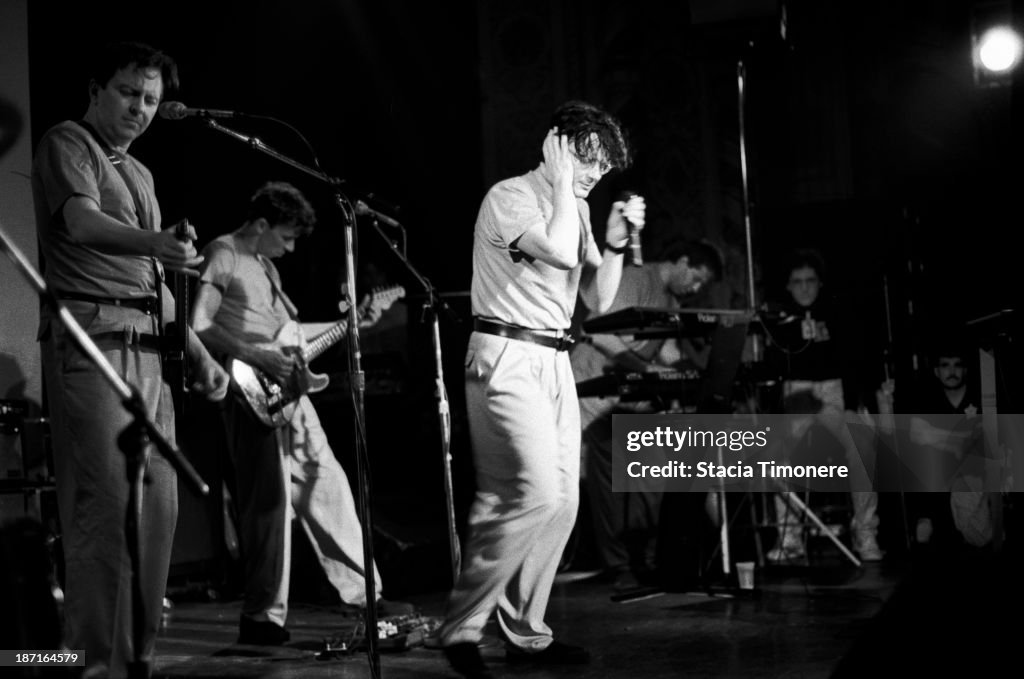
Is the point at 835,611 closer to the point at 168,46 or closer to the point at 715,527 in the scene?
the point at 715,527

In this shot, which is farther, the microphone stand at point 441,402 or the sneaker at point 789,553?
the sneaker at point 789,553

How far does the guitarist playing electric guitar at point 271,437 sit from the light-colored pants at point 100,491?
73.5 inches

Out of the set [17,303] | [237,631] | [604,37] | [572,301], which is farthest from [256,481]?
[604,37]

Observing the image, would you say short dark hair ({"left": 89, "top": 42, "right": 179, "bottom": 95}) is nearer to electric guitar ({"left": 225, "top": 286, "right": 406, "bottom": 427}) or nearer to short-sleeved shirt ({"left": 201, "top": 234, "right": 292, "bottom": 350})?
electric guitar ({"left": 225, "top": 286, "right": 406, "bottom": 427})

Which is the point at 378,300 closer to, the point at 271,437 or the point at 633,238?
the point at 271,437

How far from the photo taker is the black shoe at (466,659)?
3.89 meters

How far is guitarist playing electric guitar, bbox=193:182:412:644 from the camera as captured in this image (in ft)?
16.5

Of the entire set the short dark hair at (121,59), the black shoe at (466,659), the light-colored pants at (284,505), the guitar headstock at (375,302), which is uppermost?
the short dark hair at (121,59)

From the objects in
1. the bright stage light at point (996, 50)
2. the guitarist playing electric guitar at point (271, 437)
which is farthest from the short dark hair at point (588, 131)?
the bright stage light at point (996, 50)

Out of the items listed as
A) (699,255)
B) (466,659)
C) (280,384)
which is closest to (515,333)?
(466,659)

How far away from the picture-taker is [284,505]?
516cm

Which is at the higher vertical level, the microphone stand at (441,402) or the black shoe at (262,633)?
the microphone stand at (441,402)

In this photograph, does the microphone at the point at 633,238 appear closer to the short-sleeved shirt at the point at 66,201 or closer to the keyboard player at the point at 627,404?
the short-sleeved shirt at the point at 66,201

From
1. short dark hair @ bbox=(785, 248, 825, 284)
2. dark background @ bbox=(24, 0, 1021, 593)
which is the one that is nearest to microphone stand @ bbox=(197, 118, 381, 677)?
dark background @ bbox=(24, 0, 1021, 593)
